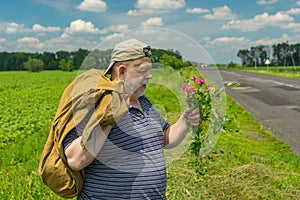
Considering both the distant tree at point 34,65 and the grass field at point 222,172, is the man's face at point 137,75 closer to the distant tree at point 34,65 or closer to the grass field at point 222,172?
the grass field at point 222,172

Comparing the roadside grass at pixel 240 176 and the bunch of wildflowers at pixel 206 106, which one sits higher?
the bunch of wildflowers at pixel 206 106

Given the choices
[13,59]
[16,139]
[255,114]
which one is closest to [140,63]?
[16,139]

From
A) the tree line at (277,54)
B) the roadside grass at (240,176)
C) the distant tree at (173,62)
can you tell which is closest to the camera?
the distant tree at (173,62)

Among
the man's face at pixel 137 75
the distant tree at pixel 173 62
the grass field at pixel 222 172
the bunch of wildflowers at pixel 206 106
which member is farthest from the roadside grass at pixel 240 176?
the man's face at pixel 137 75

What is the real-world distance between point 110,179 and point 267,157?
417 centimetres

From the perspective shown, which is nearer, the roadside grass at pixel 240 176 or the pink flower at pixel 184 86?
the pink flower at pixel 184 86

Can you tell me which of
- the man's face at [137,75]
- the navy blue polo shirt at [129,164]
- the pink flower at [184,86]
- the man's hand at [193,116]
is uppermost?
the man's face at [137,75]

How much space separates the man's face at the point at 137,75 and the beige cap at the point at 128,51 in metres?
0.03

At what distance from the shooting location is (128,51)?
1.62 m

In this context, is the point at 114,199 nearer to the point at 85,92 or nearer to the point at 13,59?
the point at 85,92

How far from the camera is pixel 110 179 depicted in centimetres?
178

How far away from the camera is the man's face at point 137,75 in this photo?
1624mm

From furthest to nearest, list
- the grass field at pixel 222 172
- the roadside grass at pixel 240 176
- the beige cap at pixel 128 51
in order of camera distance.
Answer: the roadside grass at pixel 240 176 → the grass field at pixel 222 172 → the beige cap at pixel 128 51

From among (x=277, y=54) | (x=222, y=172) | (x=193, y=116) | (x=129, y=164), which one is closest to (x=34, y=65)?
(x=277, y=54)
